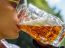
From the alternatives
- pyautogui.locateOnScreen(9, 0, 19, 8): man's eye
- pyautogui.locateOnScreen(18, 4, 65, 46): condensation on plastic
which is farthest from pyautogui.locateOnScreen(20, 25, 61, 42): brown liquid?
pyautogui.locateOnScreen(9, 0, 19, 8): man's eye

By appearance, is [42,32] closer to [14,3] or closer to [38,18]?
[38,18]

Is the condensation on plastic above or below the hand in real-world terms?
above

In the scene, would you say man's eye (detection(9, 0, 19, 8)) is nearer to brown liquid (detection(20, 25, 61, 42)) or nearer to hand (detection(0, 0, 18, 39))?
hand (detection(0, 0, 18, 39))

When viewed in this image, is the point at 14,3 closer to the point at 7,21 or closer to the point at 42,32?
the point at 7,21

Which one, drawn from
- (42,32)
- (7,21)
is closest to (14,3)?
(7,21)

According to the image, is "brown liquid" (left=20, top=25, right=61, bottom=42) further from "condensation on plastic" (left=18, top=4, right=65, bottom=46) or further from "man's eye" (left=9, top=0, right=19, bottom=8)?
"man's eye" (left=9, top=0, right=19, bottom=8)

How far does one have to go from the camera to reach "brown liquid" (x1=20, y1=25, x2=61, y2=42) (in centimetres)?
111

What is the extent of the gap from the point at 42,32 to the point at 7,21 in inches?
7.9

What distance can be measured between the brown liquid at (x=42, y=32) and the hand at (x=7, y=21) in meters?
0.05

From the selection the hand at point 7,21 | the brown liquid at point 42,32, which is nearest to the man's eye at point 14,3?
the hand at point 7,21

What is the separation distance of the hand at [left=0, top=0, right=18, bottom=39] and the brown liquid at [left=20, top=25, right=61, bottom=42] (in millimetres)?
50

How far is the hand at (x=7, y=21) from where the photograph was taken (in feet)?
3.60

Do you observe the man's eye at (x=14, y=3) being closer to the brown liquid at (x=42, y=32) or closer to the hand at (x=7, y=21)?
the hand at (x=7, y=21)

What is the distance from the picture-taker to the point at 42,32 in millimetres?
1120
